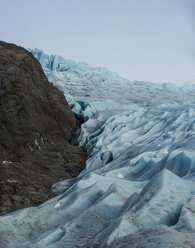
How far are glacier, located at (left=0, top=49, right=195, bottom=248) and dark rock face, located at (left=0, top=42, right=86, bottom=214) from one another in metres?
0.51

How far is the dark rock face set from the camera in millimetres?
6392

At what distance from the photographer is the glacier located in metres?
2.44

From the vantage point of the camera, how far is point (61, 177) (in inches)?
287

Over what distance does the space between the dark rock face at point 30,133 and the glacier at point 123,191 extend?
20.1 inches

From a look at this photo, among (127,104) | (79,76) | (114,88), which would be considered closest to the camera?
(127,104)

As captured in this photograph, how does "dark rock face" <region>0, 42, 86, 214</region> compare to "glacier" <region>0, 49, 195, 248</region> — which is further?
"dark rock face" <region>0, 42, 86, 214</region>

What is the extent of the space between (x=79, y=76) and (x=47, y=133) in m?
9.23

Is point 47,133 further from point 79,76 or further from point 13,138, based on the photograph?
point 79,76

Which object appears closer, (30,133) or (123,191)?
(123,191)

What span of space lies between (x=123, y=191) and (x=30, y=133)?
5.14 meters

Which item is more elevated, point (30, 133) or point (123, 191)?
point (123, 191)

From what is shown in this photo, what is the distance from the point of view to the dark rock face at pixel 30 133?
639cm

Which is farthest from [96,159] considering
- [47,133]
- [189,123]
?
[189,123]

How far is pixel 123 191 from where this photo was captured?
3506mm
